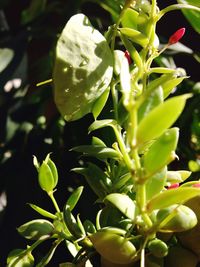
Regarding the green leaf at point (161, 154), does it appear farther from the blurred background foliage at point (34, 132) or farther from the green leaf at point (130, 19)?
the blurred background foliage at point (34, 132)

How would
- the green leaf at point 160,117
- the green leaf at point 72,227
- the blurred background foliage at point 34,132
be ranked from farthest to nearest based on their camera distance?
the blurred background foliage at point 34,132
the green leaf at point 72,227
the green leaf at point 160,117

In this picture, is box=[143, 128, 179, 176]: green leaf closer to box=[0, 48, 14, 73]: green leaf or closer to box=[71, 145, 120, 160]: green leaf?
box=[71, 145, 120, 160]: green leaf

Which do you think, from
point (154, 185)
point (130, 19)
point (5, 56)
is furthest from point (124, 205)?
point (5, 56)

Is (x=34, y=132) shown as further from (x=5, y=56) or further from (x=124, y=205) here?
(x=124, y=205)

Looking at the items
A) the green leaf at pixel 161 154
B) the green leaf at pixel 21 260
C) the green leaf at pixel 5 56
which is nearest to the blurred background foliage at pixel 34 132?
the green leaf at pixel 5 56

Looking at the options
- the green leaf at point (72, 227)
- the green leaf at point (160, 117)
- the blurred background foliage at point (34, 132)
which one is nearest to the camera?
the green leaf at point (160, 117)

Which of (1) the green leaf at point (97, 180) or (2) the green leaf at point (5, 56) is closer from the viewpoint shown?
(1) the green leaf at point (97, 180)

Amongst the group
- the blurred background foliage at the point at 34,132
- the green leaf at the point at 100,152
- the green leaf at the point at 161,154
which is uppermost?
the green leaf at the point at 161,154

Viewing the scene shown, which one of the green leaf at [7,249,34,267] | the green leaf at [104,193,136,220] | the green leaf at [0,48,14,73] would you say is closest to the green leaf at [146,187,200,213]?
the green leaf at [104,193,136,220]
